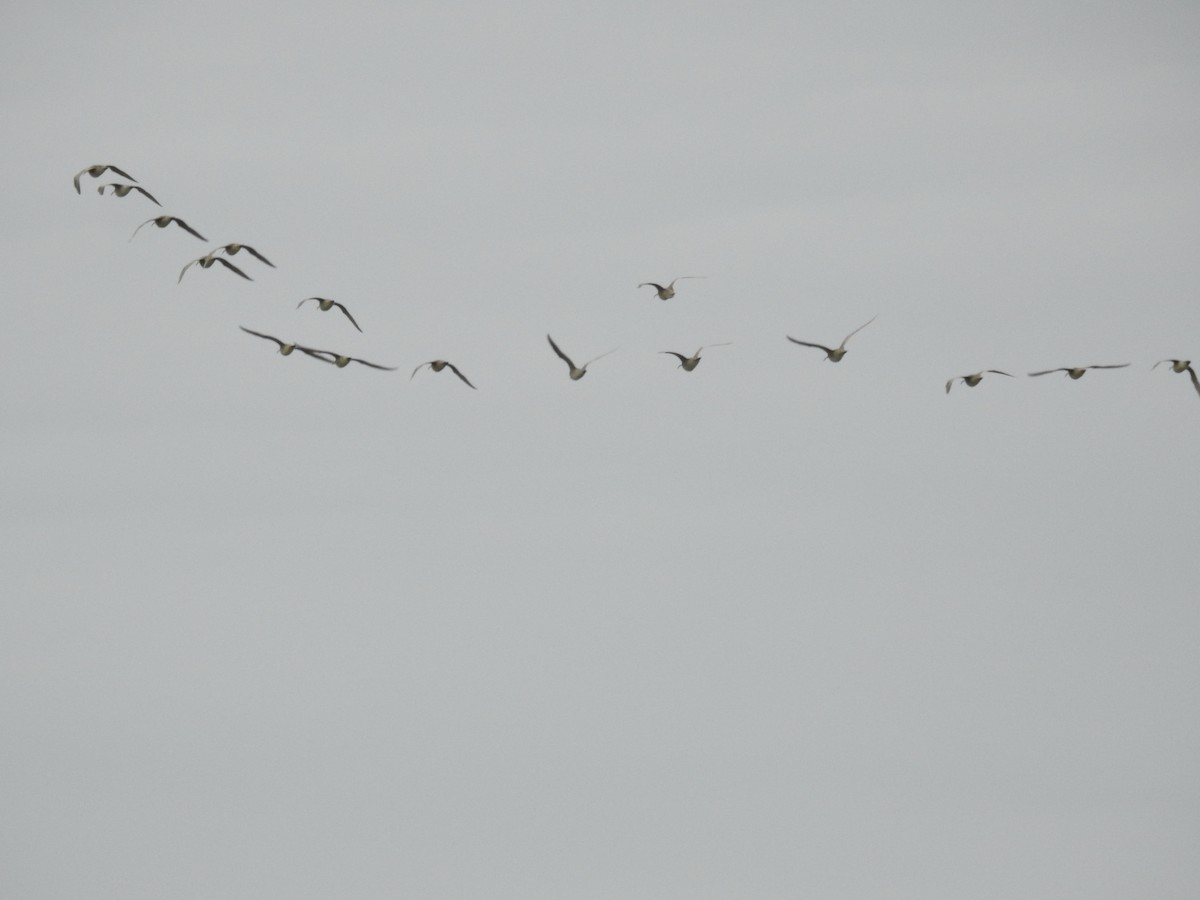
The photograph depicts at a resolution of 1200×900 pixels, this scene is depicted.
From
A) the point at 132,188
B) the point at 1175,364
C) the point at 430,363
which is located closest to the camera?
the point at 132,188

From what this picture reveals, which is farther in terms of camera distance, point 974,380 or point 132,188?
point 974,380

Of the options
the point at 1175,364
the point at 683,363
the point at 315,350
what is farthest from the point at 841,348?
the point at 315,350

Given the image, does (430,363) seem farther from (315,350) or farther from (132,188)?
(132,188)

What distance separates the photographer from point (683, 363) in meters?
70.4

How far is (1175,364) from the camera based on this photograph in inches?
2857

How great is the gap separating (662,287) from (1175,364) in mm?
17977

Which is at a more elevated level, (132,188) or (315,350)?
(132,188)

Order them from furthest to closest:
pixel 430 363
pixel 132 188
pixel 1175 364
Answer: pixel 1175 364, pixel 430 363, pixel 132 188

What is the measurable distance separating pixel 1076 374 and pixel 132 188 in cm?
3257

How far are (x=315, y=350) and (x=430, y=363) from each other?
17.0ft

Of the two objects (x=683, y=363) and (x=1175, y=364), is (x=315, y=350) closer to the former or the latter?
(x=683, y=363)

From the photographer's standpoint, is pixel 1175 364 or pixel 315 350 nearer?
pixel 315 350

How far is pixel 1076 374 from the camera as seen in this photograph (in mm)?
73312

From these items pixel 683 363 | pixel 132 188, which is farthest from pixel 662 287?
pixel 132 188
